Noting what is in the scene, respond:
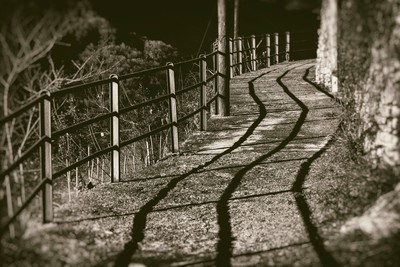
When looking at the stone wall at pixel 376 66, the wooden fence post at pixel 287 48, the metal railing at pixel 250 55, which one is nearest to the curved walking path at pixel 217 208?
the stone wall at pixel 376 66

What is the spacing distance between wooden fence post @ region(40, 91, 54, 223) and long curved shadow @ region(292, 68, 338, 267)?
232 centimetres

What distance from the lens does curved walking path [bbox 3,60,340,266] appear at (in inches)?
153

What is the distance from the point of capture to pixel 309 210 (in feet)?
15.1

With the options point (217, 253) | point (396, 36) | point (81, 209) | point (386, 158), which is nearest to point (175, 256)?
point (217, 253)

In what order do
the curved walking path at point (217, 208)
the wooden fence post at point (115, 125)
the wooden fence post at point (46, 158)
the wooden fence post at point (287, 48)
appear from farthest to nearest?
the wooden fence post at point (287, 48), the wooden fence post at point (115, 125), the wooden fence post at point (46, 158), the curved walking path at point (217, 208)

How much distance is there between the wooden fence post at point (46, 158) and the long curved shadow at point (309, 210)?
2317mm

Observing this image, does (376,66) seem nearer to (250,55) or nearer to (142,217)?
(142,217)

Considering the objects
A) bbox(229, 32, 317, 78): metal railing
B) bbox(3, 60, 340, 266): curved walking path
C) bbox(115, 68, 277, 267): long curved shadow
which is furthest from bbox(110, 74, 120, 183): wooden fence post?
bbox(229, 32, 317, 78): metal railing

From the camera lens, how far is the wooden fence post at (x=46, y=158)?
4367 mm

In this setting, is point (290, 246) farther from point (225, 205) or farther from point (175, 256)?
point (225, 205)

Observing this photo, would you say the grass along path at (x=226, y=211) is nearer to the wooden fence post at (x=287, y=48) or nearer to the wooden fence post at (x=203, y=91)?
the wooden fence post at (x=203, y=91)

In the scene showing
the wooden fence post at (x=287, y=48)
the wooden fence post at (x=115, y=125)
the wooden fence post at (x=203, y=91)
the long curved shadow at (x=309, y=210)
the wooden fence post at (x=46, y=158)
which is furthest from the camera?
the wooden fence post at (x=287, y=48)

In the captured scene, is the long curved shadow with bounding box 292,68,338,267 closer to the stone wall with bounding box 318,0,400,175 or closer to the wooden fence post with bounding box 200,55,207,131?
the stone wall with bounding box 318,0,400,175

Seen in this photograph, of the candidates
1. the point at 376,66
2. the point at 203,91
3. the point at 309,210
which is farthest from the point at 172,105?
the point at 376,66
